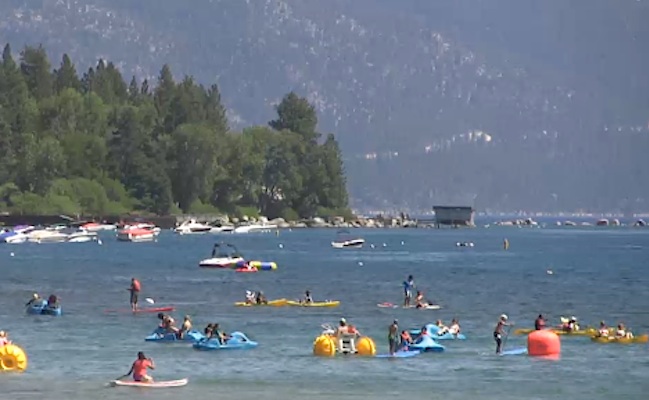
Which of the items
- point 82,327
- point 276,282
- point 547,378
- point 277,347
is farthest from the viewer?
point 276,282

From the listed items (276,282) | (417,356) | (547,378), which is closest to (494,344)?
(417,356)

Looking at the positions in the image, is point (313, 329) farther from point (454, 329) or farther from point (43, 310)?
point (43, 310)

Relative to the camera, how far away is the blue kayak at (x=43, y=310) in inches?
4094

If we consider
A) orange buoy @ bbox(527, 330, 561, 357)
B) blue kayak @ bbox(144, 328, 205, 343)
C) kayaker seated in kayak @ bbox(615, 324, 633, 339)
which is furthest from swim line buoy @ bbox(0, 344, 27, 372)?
kayaker seated in kayak @ bbox(615, 324, 633, 339)

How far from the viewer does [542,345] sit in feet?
277

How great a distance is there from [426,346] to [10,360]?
65.9 ft

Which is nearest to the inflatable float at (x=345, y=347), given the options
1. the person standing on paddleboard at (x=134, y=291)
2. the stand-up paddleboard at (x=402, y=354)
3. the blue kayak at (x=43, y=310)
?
the stand-up paddleboard at (x=402, y=354)

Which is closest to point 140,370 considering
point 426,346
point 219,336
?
point 219,336

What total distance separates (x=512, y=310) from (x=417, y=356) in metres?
33.2

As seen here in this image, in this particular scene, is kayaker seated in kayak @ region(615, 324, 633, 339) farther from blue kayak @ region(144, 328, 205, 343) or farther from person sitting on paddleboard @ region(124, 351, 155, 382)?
person sitting on paddleboard @ region(124, 351, 155, 382)

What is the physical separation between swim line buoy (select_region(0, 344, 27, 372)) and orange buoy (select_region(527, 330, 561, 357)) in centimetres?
2401

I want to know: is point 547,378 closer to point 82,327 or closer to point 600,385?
point 600,385

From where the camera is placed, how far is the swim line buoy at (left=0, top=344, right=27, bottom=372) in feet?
252

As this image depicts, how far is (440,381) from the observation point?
248ft
